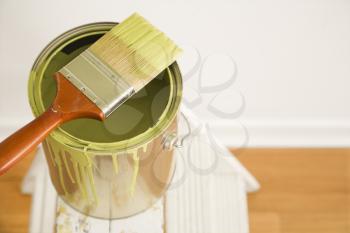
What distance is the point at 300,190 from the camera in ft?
3.55

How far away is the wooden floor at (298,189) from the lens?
1.05 metres

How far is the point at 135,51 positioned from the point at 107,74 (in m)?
0.05

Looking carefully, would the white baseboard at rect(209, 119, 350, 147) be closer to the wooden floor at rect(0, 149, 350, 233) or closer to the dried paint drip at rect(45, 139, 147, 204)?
the wooden floor at rect(0, 149, 350, 233)

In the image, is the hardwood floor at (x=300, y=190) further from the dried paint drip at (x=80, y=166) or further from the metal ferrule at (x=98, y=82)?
the metal ferrule at (x=98, y=82)

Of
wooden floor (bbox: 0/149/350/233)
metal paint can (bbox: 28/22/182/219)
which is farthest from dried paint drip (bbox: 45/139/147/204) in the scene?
wooden floor (bbox: 0/149/350/233)

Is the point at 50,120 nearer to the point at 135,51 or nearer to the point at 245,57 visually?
the point at 135,51

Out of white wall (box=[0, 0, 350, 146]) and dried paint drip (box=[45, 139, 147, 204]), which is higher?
white wall (box=[0, 0, 350, 146])

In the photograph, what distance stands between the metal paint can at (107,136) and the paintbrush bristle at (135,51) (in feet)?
0.10

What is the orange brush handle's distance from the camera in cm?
47

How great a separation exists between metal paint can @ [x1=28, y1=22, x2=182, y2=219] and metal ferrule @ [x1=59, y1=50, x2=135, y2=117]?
0.15 ft

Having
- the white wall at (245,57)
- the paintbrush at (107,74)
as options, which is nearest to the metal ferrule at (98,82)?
the paintbrush at (107,74)

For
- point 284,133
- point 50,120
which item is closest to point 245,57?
point 284,133

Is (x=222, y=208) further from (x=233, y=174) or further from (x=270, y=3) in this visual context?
(x=270, y=3)

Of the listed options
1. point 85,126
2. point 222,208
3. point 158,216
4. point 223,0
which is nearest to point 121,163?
point 85,126
